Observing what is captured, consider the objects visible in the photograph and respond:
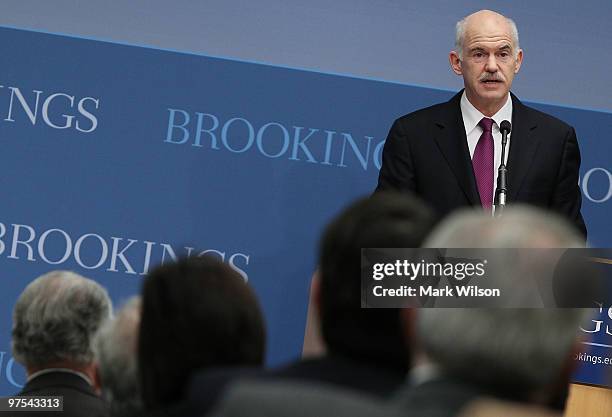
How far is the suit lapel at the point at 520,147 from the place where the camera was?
4.42 meters

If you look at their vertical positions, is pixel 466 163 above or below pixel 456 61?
below

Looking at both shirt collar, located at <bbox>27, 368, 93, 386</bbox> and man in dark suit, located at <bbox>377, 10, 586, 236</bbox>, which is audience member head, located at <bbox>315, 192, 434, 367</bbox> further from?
man in dark suit, located at <bbox>377, 10, 586, 236</bbox>

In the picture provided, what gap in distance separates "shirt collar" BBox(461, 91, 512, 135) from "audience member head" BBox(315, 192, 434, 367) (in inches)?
110

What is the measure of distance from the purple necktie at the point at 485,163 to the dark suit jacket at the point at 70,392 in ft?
6.38

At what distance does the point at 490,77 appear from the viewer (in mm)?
4676

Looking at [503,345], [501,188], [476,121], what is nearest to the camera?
[503,345]

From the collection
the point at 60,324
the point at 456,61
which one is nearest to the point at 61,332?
the point at 60,324

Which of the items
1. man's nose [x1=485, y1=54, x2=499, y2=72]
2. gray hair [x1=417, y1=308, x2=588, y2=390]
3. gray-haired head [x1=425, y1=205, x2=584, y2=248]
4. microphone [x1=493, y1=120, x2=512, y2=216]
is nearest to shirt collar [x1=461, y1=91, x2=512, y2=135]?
man's nose [x1=485, y1=54, x2=499, y2=72]

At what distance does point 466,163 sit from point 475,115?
0.81 ft

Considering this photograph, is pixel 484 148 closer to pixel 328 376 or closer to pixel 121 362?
pixel 121 362

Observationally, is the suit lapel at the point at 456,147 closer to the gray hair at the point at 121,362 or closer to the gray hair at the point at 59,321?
the gray hair at the point at 59,321

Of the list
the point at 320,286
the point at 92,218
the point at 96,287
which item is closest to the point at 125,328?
the point at 96,287

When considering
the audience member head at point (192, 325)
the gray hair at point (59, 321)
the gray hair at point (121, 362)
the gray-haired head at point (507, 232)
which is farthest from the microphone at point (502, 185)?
the gray-haired head at point (507, 232)

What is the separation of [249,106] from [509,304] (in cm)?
402
